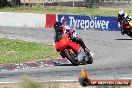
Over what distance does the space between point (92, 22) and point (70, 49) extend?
20772 mm

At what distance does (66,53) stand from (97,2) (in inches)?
1648

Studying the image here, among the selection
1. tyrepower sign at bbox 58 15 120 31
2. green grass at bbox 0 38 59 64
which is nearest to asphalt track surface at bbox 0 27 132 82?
tyrepower sign at bbox 58 15 120 31

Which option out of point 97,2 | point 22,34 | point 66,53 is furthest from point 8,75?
point 97,2

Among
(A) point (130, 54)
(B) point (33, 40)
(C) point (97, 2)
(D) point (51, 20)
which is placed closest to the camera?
(A) point (130, 54)

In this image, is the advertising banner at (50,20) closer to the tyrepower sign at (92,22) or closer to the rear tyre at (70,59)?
the tyrepower sign at (92,22)

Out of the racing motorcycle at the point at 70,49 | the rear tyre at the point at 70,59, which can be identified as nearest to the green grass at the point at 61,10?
the rear tyre at the point at 70,59

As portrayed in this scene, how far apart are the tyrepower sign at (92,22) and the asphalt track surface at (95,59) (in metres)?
1.03

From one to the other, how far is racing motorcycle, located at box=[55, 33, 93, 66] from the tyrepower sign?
19.2m

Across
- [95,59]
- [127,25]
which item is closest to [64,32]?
[95,59]

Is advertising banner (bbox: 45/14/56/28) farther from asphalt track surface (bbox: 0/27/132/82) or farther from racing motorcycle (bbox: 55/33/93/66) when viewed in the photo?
racing motorcycle (bbox: 55/33/93/66)

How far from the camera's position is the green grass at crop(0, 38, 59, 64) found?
25.4 meters

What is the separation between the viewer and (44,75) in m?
20.9

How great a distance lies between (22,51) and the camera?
93.3 ft

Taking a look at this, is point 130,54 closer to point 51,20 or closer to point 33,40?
point 33,40
